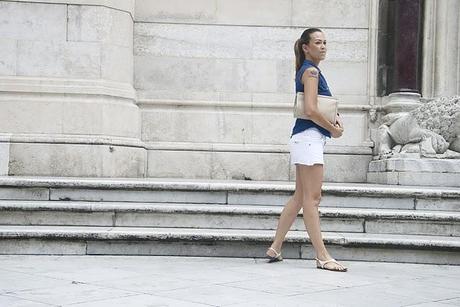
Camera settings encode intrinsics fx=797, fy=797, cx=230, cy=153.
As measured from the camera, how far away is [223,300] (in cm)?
524

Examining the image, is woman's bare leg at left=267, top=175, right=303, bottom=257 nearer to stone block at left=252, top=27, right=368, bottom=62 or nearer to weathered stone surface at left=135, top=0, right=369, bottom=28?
stone block at left=252, top=27, right=368, bottom=62

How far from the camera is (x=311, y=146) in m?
6.81

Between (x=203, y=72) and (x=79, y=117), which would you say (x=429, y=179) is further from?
(x=79, y=117)

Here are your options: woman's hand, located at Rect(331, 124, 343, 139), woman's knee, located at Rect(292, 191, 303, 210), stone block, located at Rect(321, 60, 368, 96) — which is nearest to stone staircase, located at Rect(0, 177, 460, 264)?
woman's knee, located at Rect(292, 191, 303, 210)

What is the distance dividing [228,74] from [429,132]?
3005 mm

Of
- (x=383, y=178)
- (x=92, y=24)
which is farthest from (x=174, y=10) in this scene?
(x=383, y=178)

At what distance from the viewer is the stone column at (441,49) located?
11898 millimetres

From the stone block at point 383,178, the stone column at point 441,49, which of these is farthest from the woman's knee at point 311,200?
the stone column at point 441,49

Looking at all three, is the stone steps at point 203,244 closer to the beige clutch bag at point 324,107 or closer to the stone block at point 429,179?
the beige clutch bag at point 324,107

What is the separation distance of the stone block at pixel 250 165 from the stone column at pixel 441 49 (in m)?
2.54

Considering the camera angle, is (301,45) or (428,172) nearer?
(301,45)

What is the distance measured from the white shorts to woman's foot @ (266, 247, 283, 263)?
86 centimetres

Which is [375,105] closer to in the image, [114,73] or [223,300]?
[114,73]

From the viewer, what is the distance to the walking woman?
675 cm
